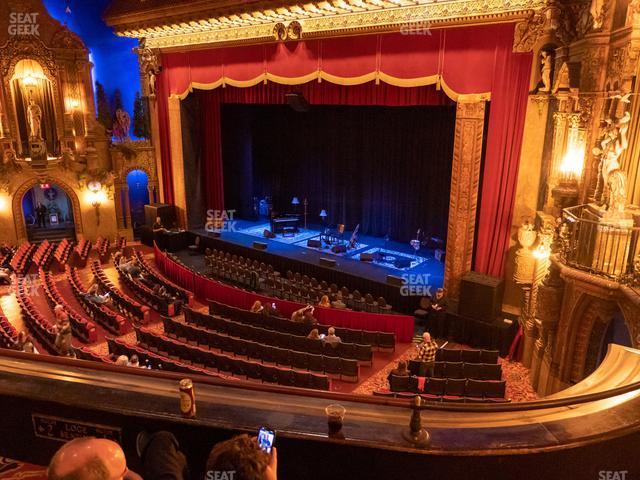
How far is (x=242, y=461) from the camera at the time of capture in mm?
2021

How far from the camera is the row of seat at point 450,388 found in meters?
8.27

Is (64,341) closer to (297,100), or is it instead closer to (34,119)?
(297,100)

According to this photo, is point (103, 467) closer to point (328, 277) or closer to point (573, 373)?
point (573, 373)

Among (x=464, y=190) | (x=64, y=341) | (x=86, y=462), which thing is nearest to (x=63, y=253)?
(x=64, y=341)

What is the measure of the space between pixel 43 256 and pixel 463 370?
14.4 m

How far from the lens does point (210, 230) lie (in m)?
19.6

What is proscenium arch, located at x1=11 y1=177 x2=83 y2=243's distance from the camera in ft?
62.2

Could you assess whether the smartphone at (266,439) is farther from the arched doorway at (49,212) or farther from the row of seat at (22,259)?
the arched doorway at (49,212)

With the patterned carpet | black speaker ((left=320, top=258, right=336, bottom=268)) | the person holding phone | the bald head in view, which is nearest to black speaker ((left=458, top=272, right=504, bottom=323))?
black speaker ((left=320, top=258, right=336, bottom=268))

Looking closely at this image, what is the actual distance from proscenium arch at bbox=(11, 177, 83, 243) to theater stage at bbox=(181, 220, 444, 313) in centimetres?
491

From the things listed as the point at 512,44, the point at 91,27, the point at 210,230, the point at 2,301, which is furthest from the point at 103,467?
→ the point at 91,27

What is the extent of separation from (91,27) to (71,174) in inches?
241

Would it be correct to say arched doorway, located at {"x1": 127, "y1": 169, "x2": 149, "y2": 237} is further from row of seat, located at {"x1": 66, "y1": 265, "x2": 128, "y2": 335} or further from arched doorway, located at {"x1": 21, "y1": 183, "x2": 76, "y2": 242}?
row of seat, located at {"x1": 66, "y1": 265, "x2": 128, "y2": 335}

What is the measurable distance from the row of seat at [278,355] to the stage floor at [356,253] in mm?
4473
